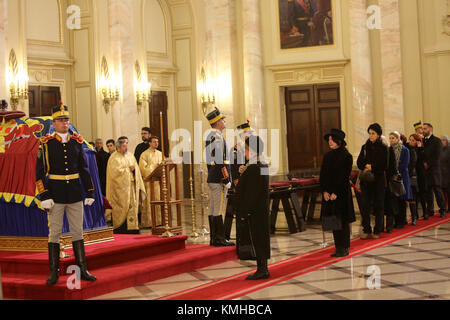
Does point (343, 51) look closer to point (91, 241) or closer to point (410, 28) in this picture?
point (410, 28)

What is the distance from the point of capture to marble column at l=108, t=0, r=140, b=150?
13.2 meters

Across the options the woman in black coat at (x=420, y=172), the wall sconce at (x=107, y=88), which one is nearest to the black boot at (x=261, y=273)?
the woman in black coat at (x=420, y=172)

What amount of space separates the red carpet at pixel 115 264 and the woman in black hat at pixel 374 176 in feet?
7.16

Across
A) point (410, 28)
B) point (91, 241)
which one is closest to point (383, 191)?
point (91, 241)

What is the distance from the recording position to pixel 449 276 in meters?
6.69

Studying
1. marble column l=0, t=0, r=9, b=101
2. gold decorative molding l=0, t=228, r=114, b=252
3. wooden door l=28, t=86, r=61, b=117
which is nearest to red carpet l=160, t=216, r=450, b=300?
gold decorative molding l=0, t=228, r=114, b=252

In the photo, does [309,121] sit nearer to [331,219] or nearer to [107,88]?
[107,88]

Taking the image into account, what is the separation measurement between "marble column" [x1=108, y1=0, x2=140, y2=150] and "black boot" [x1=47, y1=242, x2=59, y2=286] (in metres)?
→ 6.67

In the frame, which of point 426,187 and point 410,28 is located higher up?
point 410,28

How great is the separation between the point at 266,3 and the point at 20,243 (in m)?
9.37

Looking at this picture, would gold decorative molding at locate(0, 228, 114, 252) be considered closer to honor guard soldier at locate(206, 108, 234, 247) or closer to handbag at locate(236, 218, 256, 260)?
honor guard soldier at locate(206, 108, 234, 247)

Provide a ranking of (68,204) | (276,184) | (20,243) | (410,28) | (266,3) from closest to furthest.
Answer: (68,204) < (20,243) < (276,184) < (410,28) < (266,3)

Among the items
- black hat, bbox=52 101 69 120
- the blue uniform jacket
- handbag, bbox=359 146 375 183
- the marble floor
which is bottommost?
the marble floor
